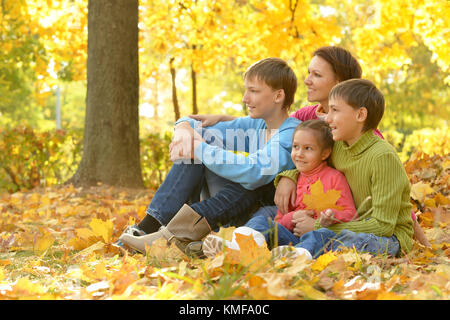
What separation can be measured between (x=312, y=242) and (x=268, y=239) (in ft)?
0.86

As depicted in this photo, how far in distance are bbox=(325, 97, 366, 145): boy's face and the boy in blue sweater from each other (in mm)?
351

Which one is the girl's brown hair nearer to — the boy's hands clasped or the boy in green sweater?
the boy in green sweater

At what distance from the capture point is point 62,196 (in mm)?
5941

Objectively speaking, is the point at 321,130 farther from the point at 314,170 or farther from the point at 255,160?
the point at 255,160

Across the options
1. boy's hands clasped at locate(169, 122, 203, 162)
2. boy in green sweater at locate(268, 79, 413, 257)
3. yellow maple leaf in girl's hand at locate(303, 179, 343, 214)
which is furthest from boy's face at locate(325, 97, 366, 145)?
boy's hands clasped at locate(169, 122, 203, 162)

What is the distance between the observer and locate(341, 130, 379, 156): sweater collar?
2.66m

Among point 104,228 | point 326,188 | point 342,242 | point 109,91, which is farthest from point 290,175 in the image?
point 109,91

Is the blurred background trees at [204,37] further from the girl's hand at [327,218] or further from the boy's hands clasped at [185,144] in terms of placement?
the girl's hand at [327,218]

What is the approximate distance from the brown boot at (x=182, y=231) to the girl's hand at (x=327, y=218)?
24.2 inches

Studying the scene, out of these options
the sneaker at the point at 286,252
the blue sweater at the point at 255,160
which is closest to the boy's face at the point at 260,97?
the blue sweater at the point at 255,160

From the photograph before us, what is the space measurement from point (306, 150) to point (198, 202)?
69cm
